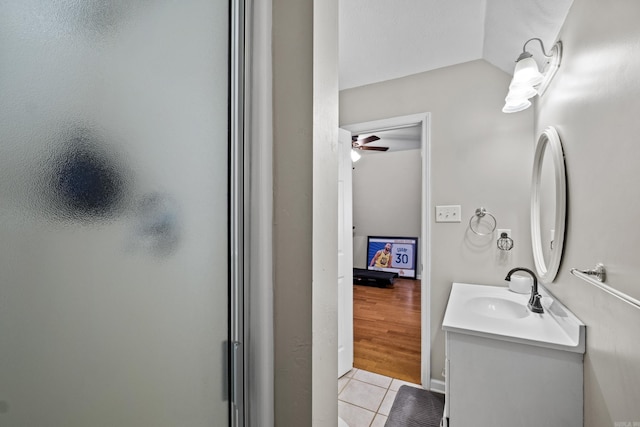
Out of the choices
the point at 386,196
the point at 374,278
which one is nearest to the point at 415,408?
the point at 374,278

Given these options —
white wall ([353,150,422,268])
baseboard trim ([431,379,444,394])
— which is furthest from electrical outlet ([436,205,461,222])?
white wall ([353,150,422,268])

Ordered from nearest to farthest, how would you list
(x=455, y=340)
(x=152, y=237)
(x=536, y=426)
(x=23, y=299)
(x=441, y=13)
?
(x=23, y=299) → (x=152, y=237) → (x=536, y=426) → (x=455, y=340) → (x=441, y=13)

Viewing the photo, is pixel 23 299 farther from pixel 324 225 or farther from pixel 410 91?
pixel 410 91

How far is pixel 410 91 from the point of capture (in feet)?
6.82

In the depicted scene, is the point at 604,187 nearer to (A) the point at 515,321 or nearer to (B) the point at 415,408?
(A) the point at 515,321

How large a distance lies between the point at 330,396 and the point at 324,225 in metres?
0.40

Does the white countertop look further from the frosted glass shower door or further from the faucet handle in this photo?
the frosted glass shower door

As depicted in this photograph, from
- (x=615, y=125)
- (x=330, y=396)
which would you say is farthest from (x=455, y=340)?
(x=615, y=125)

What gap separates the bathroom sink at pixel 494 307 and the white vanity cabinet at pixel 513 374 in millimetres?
285

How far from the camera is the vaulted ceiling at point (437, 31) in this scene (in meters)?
1.34

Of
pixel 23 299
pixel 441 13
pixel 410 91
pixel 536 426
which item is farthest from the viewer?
pixel 410 91

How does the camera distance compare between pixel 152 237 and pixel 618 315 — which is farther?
pixel 618 315

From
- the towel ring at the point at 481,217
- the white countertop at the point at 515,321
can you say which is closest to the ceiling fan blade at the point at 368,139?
the towel ring at the point at 481,217

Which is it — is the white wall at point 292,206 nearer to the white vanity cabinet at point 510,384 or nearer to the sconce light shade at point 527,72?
the white vanity cabinet at point 510,384
